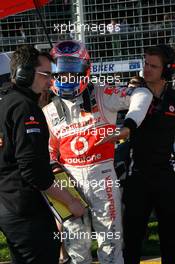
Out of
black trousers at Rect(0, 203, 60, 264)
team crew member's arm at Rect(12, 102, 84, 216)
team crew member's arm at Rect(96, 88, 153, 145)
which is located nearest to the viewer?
team crew member's arm at Rect(12, 102, 84, 216)

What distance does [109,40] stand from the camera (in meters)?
8.28

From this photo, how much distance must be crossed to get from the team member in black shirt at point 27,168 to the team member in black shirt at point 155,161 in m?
0.94

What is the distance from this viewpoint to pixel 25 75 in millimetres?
2945

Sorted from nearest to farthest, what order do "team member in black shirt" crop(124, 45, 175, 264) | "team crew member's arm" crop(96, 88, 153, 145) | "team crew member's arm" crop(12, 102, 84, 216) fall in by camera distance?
"team crew member's arm" crop(12, 102, 84, 216), "team crew member's arm" crop(96, 88, 153, 145), "team member in black shirt" crop(124, 45, 175, 264)

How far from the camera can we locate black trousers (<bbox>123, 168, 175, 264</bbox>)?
12.7 ft

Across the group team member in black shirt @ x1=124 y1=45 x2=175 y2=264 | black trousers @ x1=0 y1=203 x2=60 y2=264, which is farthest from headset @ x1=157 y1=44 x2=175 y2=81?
black trousers @ x1=0 y1=203 x2=60 y2=264

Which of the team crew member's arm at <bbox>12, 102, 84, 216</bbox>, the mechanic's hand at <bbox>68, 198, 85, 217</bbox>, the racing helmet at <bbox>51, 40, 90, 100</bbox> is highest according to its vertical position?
the racing helmet at <bbox>51, 40, 90, 100</bbox>

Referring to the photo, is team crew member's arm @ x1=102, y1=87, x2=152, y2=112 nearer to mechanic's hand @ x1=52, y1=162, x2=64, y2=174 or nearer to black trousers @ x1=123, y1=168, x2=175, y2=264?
mechanic's hand @ x1=52, y1=162, x2=64, y2=174

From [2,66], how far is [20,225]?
9.21ft

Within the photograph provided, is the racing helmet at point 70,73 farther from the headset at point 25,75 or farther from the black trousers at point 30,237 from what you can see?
the black trousers at point 30,237

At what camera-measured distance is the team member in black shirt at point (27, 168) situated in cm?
281

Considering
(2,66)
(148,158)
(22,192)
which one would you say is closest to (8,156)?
(22,192)

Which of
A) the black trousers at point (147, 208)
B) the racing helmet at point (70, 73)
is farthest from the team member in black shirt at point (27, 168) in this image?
the black trousers at point (147, 208)

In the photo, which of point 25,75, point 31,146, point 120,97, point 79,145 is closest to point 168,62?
point 120,97
